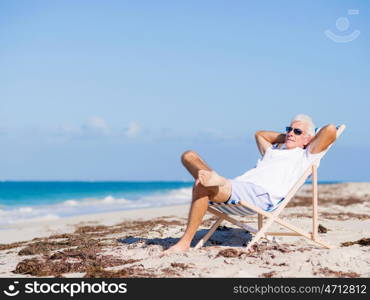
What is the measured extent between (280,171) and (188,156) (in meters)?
1.12

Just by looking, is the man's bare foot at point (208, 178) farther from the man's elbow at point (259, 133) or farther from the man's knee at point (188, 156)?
the man's elbow at point (259, 133)

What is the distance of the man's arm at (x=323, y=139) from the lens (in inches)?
231

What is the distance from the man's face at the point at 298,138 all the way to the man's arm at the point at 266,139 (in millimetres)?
353

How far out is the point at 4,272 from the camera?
5465mm

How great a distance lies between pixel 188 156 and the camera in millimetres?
5473

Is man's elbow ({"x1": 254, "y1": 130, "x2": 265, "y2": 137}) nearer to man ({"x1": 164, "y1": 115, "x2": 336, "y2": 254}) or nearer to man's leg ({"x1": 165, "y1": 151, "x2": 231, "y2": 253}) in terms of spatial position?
man ({"x1": 164, "y1": 115, "x2": 336, "y2": 254})

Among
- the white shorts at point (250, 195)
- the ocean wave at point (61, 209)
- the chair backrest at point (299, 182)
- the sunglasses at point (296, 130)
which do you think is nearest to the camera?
the white shorts at point (250, 195)

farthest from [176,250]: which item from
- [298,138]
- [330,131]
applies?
[330,131]

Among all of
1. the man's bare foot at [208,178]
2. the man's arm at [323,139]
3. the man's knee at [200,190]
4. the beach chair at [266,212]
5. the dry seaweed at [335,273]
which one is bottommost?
the dry seaweed at [335,273]

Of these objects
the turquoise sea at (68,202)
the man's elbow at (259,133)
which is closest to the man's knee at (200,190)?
the man's elbow at (259,133)

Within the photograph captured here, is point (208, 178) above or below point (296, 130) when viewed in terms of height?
below

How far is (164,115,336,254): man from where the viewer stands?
5.45 m

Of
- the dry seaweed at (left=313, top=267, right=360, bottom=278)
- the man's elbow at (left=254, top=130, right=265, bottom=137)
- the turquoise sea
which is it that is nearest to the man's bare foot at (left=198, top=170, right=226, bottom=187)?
the dry seaweed at (left=313, top=267, right=360, bottom=278)

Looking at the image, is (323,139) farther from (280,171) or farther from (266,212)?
(266,212)
